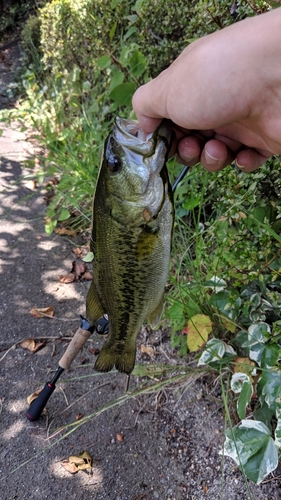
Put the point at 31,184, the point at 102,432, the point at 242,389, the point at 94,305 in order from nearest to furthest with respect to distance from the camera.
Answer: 1. the point at 94,305
2. the point at 242,389
3. the point at 102,432
4. the point at 31,184

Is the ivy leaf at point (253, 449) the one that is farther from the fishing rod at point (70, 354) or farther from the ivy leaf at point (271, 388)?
the fishing rod at point (70, 354)

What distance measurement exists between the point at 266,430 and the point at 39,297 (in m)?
2.12

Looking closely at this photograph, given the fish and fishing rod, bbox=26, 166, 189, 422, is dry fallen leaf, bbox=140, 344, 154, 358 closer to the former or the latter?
fishing rod, bbox=26, 166, 189, 422

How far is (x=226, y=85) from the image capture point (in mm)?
1304

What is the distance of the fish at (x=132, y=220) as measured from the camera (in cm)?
136

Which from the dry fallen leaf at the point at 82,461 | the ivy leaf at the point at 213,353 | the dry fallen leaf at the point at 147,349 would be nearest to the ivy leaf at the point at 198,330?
the ivy leaf at the point at 213,353

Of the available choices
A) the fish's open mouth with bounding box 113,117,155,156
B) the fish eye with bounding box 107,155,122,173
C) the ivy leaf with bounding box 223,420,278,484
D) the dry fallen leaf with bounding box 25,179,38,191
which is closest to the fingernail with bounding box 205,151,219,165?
the fish's open mouth with bounding box 113,117,155,156

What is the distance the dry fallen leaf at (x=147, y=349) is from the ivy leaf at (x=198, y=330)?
0.61 meters

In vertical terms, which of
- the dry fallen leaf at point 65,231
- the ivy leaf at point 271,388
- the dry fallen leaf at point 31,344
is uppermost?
the ivy leaf at point 271,388

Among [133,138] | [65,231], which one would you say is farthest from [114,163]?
[65,231]

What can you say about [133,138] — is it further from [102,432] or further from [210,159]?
[102,432]

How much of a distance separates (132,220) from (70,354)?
1.13 m

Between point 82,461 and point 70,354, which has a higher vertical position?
point 70,354

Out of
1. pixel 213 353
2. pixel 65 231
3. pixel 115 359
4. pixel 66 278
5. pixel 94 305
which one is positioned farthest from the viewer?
pixel 65 231
